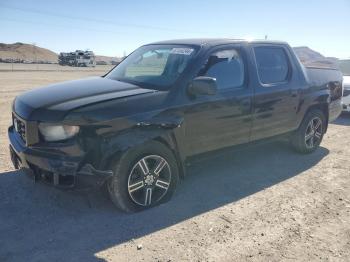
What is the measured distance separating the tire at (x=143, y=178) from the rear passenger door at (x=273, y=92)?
1.58 metres

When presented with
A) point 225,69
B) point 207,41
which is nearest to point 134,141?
point 225,69

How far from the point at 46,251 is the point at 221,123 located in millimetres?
2496

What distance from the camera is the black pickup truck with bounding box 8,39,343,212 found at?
368cm

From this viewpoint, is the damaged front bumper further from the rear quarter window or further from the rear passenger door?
the rear quarter window

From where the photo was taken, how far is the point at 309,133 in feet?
21.5

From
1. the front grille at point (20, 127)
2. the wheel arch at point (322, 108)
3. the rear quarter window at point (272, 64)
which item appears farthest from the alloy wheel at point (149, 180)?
the wheel arch at point (322, 108)

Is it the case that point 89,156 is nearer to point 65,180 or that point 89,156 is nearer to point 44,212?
point 65,180

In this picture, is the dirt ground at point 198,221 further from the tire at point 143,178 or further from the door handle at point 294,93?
the door handle at point 294,93

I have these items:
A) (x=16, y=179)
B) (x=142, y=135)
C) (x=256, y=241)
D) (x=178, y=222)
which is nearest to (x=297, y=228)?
(x=256, y=241)

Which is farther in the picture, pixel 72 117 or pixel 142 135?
pixel 142 135

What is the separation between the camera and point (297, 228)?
3.95 metres

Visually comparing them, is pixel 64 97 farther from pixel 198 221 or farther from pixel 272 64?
pixel 272 64

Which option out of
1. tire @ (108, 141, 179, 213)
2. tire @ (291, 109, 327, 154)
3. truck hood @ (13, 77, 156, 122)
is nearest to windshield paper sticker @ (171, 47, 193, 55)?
truck hood @ (13, 77, 156, 122)

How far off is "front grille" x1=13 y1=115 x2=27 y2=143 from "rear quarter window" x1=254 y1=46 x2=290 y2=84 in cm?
317
